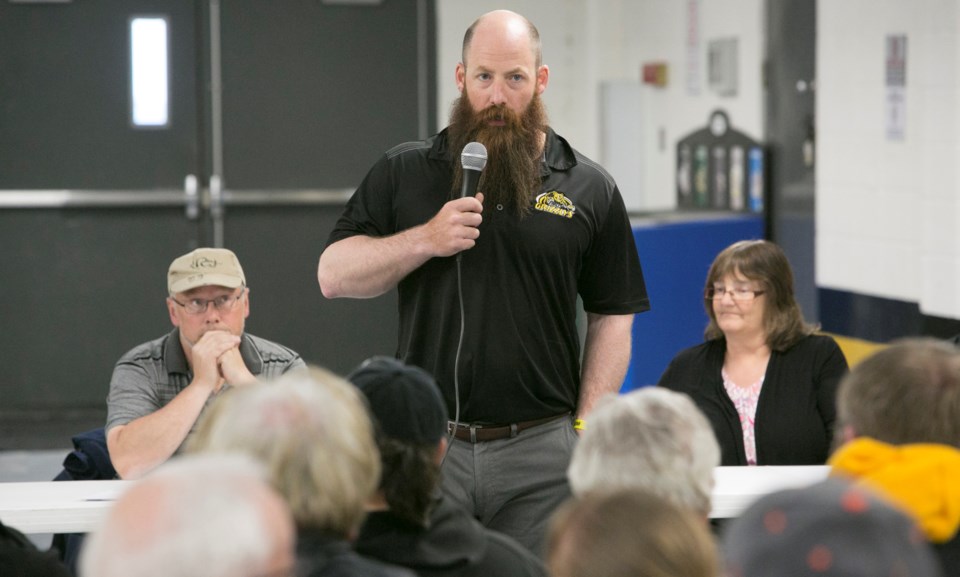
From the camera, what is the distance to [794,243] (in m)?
5.75

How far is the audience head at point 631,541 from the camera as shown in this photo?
135 cm

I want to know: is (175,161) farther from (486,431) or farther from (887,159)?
(486,431)

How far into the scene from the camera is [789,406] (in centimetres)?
346

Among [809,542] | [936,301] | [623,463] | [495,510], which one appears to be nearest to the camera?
[809,542]

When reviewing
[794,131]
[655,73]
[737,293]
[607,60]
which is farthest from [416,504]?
[607,60]

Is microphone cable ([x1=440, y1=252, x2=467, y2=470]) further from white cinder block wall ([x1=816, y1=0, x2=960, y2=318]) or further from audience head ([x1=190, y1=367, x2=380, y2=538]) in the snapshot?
white cinder block wall ([x1=816, y1=0, x2=960, y2=318])

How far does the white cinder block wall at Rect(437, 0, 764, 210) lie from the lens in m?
6.59

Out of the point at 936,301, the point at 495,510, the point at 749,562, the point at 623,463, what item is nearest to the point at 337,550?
the point at 623,463

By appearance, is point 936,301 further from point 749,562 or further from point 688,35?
point 749,562

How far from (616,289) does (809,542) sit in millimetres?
1663

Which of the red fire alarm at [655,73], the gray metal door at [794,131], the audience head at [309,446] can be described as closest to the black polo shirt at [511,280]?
the audience head at [309,446]

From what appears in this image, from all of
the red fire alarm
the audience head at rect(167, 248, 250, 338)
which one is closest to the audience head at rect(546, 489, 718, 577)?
the audience head at rect(167, 248, 250, 338)

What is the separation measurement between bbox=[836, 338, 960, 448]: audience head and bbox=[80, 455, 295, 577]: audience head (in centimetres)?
94

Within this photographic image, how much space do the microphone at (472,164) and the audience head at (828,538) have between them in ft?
5.03
